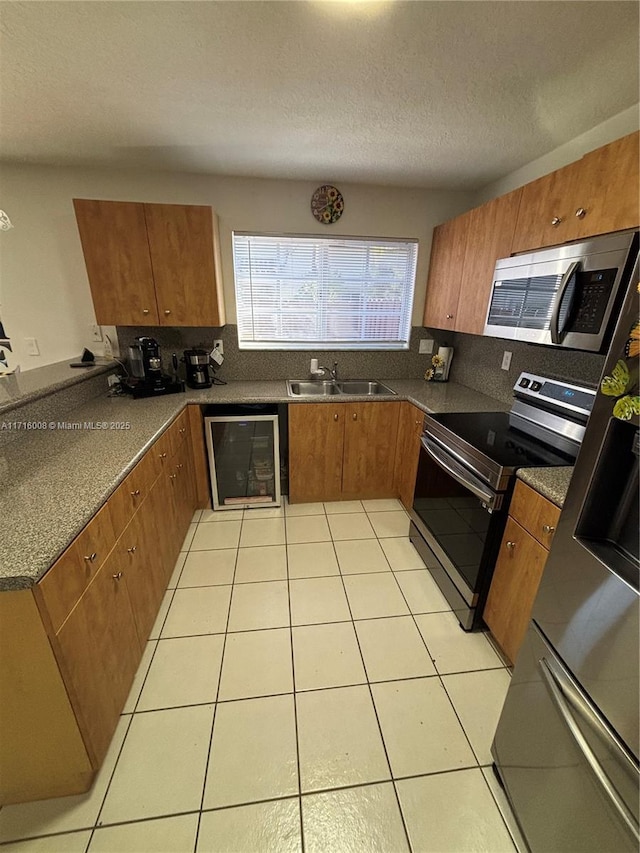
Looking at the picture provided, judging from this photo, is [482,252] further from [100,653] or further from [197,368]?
[100,653]

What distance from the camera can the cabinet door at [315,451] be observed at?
7.89 feet

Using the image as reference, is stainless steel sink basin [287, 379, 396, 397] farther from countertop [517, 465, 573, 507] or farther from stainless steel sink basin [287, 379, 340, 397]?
countertop [517, 465, 573, 507]

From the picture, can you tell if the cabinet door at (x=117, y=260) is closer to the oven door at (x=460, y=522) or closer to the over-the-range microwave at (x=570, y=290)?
the oven door at (x=460, y=522)

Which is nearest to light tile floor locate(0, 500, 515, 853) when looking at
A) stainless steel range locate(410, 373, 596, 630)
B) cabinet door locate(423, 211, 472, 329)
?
stainless steel range locate(410, 373, 596, 630)

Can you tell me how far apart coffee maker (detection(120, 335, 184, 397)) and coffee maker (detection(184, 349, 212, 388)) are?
0.24 meters

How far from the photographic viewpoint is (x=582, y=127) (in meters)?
1.65

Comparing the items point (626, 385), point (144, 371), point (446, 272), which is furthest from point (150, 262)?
point (626, 385)

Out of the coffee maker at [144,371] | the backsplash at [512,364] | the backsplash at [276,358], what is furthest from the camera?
the backsplash at [276,358]

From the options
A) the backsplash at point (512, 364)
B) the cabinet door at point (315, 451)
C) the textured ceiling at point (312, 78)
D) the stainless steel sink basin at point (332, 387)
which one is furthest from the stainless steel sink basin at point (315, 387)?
the textured ceiling at point (312, 78)

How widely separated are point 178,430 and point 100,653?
4.19ft

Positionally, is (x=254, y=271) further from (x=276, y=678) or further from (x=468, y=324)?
(x=276, y=678)

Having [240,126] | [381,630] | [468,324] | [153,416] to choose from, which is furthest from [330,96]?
[381,630]

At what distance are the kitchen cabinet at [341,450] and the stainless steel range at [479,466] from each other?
1.74 feet

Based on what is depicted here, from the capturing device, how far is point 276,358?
2.83 meters
